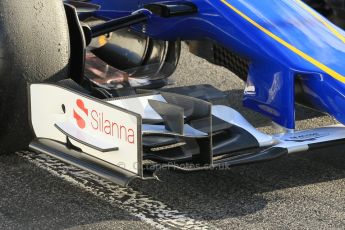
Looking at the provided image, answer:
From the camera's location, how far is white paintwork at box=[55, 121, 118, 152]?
2.98 metres

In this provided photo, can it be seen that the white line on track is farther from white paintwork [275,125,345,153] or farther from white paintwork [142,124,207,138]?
white paintwork [275,125,345,153]

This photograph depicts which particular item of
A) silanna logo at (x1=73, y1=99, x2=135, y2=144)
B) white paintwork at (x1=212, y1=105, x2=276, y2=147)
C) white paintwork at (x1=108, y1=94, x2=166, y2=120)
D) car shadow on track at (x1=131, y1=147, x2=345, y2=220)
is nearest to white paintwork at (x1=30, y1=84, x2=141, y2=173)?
silanna logo at (x1=73, y1=99, x2=135, y2=144)

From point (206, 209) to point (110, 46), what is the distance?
5.84ft

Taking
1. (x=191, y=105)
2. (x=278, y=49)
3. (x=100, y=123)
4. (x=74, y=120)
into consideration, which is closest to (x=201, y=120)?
(x=191, y=105)

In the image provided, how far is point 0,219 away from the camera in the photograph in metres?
3.16

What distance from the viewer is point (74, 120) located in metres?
3.17

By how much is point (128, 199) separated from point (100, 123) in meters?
0.51

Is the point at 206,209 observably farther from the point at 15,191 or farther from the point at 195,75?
the point at 195,75

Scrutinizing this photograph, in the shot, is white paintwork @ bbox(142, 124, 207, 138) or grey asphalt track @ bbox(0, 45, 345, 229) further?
grey asphalt track @ bbox(0, 45, 345, 229)

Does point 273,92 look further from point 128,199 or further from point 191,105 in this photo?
point 128,199

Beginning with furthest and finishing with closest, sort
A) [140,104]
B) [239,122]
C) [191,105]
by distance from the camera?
[239,122]
[140,104]
[191,105]

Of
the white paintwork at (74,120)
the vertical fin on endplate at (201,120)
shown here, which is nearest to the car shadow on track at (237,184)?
the vertical fin on endplate at (201,120)

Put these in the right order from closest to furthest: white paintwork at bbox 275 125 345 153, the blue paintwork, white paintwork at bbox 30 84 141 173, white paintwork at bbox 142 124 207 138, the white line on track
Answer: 1. white paintwork at bbox 30 84 141 173
2. white paintwork at bbox 142 124 207 138
3. the white line on track
4. white paintwork at bbox 275 125 345 153
5. the blue paintwork

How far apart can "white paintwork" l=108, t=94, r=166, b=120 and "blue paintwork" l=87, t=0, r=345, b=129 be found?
607mm
